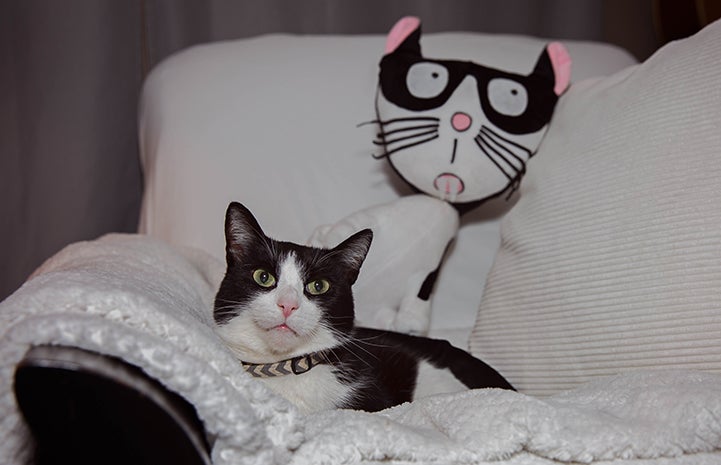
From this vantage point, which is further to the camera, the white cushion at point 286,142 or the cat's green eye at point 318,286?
the white cushion at point 286,142

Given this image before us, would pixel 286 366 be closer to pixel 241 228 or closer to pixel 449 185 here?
pixel 241 228

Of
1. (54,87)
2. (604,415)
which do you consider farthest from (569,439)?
(54,87)

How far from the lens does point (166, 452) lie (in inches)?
22.5

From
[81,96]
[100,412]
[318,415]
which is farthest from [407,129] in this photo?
[81,96]

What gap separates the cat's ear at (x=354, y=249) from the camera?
3.13 feet

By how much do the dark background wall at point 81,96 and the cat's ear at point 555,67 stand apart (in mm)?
857

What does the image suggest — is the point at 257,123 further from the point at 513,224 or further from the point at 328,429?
the point at 328,429

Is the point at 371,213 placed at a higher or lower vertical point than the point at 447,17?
lower

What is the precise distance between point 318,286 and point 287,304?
7 cm

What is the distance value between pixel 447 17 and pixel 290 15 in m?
0.46

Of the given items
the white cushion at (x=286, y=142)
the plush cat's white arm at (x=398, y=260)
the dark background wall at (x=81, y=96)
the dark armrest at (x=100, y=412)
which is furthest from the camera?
the dark background wall at (x=81, y=96)

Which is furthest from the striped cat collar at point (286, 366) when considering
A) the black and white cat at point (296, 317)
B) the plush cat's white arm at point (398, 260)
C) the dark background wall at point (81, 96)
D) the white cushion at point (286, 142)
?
the dark background wall at point (81, 96)

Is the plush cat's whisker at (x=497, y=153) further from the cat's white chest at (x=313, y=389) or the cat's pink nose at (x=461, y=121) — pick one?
the cat's white chest at (x=313, y=389)

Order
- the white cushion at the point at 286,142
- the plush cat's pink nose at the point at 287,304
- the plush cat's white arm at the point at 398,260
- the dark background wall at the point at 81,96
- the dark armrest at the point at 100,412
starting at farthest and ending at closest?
the dark background wall at the point at 81,96, the white cushion at the point at 286,142, the plush cat's white arm at the point at 398,260, the plush cat's pink nose at the point at 287,304, the dark armrest at the point at 100,412
